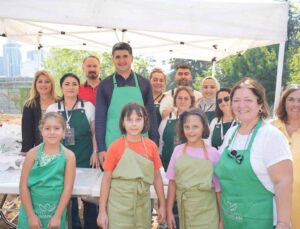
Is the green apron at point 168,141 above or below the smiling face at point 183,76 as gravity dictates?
below

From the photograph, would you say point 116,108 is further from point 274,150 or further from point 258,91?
point 274,150

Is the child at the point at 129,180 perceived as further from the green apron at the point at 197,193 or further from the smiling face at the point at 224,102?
the smiling face at the point at 224,102

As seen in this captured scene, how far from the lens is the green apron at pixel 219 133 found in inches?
115

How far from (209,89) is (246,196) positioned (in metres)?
1.99

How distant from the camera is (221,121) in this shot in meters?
3.02

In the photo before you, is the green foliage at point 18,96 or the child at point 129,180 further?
the green foliage at point 18,96

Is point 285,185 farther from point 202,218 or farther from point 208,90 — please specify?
point 208,90

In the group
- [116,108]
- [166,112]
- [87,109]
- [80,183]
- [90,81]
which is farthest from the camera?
[90,81]

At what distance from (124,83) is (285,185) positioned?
1.48 m

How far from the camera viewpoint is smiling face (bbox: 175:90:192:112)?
3.18 meters

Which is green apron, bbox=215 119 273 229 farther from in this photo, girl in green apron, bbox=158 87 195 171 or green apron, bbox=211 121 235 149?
girl in green apron, bbox=158 87 195 171

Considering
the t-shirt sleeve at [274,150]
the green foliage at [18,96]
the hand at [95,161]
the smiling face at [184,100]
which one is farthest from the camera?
the green foliage at [18,96]

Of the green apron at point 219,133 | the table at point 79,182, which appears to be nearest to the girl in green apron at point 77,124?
the table at point 79,182

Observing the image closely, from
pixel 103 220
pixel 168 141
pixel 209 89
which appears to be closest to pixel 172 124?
pixel 168 141
